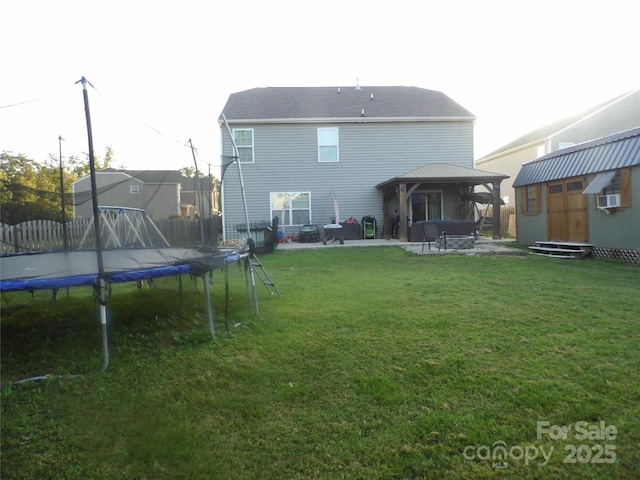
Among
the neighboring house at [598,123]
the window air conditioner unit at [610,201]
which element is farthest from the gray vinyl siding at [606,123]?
the window air conditioner unit at [610,201]

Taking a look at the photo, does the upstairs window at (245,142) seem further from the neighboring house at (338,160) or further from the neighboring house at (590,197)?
the neighboring house at (590,197)

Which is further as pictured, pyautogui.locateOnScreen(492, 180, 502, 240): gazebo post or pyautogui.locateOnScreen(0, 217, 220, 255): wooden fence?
pyautogui.locateOnScreen(492, 180, 502, 240): gazebo post

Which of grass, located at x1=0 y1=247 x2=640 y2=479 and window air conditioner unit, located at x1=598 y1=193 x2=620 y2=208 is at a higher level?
window air conditioner unit, located at x1=598 y1=193 x2=620 y2=208

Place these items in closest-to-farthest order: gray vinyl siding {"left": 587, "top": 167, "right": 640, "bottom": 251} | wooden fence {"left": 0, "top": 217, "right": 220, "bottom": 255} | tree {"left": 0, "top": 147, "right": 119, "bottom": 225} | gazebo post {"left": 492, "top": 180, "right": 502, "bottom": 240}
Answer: tree {"left": 0, "top": 147, "right": 119, "bottom": 225}
wooden fence {"left": 0, "top": 217, "right": 220, "bottom": 255}
gray vinyl siding {"left": 587, "top": 167, "right": 640, "bottom": 251}
gazebo post {"left": 492, "top": 180, "right": 502, "bottom": 240}

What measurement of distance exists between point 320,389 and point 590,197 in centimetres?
1021

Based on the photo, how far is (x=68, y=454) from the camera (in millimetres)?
2023

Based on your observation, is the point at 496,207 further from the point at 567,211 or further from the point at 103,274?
the point at 103,274

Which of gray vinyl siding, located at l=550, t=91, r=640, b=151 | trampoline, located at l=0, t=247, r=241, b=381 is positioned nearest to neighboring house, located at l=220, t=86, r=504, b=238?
gray vinyl siding, located at l=550, t=91, r=640, b=151

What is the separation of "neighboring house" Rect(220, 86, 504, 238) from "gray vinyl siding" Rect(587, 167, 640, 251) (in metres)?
6.39

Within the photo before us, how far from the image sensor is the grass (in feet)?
6.53

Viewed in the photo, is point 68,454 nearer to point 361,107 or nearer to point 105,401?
point 105,401

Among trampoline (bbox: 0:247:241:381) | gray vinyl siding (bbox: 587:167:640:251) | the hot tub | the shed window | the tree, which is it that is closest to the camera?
A: trampoline (bbox: 0:247:241:381)

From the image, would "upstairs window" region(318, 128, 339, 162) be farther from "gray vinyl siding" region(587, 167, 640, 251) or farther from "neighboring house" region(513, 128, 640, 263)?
"gray vinyl siding" region(587, 167, 640, 251)

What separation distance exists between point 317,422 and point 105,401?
53.4 inches
